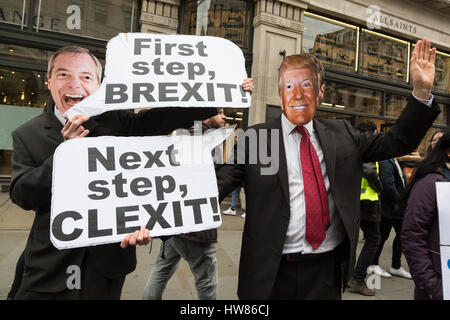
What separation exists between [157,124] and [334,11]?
869 cm

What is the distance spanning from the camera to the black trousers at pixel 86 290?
1.48 metres

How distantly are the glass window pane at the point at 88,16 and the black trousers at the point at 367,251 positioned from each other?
7.13 metres

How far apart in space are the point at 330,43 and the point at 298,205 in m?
8.72

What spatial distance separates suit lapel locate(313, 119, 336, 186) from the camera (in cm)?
174

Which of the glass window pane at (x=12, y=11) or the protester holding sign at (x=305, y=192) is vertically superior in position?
the glass window pane at (x=12, y=11)

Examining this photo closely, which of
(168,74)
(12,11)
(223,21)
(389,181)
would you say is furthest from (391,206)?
(12,11)

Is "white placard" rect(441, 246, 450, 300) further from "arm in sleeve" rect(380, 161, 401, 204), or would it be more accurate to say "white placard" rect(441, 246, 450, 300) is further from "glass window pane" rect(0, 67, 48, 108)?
"glass window pane" rect(0, 67, 48, 108)

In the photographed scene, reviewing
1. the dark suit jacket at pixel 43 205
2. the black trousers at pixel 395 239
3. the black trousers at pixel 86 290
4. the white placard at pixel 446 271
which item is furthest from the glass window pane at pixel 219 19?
the black trousers at pixel 86 290

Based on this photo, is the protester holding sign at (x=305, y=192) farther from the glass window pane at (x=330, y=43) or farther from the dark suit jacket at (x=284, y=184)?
the glass window pane at (x=330, y=43)

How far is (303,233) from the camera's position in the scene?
168cm

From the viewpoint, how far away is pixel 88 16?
7477mm

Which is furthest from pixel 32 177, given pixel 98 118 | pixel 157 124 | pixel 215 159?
pixel 215 159

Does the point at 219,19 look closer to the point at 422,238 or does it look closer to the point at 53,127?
the point at 53,127
